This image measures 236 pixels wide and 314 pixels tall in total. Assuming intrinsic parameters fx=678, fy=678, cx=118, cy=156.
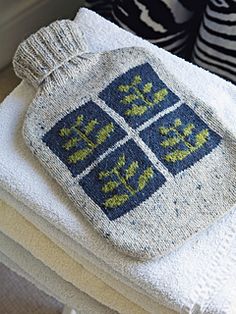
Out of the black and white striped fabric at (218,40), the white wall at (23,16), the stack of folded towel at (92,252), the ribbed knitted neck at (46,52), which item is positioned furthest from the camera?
the white wall at (23,16)

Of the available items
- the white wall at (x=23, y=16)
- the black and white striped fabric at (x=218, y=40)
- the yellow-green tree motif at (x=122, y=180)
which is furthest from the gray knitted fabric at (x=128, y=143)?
the white wall at (x=23, y=16)

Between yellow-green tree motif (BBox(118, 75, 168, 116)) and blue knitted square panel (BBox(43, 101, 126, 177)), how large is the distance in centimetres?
3

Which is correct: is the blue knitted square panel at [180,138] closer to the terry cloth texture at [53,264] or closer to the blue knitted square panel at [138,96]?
the blue knitted square panel at [138,96]

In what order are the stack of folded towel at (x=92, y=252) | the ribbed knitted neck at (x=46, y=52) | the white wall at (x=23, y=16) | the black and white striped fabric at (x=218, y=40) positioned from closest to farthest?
the stack of folded towel at (x=92, y=252) → the ribbed knitted neck at (x=46, y=52) → the black and white striped fabric at (x=218, y=40) → the white wall at (x=23, y=16)

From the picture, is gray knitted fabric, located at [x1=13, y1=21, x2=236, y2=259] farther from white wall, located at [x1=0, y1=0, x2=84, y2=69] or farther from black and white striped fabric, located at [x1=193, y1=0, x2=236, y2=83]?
white wall, located at [x1=0, y1=0, x2=84, y2=69]

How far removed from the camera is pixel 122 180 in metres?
0.75

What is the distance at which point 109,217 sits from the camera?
2.43 feet

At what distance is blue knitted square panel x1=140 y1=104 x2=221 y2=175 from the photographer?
768mm

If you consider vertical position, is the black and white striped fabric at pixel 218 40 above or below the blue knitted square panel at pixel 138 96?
below

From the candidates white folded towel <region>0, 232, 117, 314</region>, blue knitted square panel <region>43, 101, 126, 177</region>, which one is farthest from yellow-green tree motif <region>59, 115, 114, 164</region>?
white folded towel <region>0, 232, 117, 314</region>

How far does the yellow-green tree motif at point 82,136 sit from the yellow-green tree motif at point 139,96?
0.03 meters

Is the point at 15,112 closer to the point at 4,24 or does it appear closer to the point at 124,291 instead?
the point at 124,291

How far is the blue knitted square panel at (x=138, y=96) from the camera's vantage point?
0.79m

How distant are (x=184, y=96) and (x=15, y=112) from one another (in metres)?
0.21
